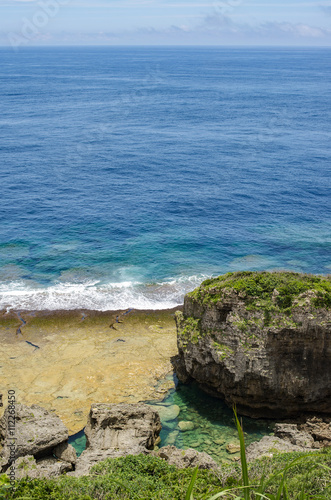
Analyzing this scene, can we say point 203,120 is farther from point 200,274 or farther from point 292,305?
point 292,305

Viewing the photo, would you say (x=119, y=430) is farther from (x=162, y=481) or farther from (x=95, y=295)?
(x=95, y=295)

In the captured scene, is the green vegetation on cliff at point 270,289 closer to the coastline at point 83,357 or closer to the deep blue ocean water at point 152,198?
the coastline at point 83,357

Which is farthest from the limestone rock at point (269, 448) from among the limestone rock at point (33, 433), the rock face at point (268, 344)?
the limestone rock at point (33, 433)

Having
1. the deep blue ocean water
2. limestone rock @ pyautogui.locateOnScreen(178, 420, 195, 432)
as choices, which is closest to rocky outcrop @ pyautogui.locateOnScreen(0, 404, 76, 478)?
limestone rock @ pyautogui.locateOnScreen(178, 420, 195, 432)

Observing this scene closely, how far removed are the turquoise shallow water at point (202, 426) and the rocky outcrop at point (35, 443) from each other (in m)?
2.24

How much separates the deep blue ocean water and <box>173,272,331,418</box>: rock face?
16.5 metres

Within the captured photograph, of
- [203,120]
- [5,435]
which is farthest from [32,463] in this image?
[203,120]

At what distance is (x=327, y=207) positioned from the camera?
211 ft

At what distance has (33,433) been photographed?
2411 centimetres

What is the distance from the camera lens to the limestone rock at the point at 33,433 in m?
23.3

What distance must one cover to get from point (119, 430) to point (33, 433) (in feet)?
15.4

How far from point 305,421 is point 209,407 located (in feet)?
19.3

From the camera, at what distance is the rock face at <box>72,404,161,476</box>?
23.7 metres

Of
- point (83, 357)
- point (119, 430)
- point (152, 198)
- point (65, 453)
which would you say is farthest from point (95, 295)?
point (152, 198)
